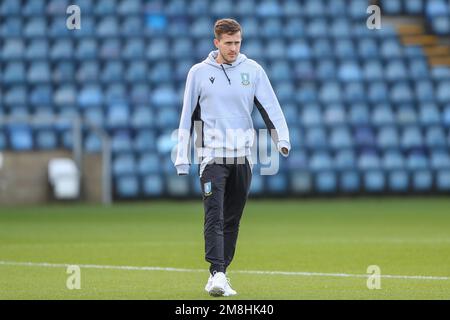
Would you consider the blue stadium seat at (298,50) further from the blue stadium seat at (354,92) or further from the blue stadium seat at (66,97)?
the blue stadium seat at (66,97)

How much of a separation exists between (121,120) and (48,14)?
335 centimetres

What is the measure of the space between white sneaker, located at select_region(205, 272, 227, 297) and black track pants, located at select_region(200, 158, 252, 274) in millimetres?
70

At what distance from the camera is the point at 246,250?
13.3 metres

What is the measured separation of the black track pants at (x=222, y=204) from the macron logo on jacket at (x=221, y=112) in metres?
0.11

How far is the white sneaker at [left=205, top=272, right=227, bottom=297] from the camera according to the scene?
8.80m

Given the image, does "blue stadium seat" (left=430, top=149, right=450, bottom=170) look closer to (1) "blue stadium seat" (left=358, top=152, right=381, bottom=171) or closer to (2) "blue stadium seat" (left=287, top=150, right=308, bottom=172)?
(1) "blue stadium seat" (left=358, top=152, right=381, bottom=171)

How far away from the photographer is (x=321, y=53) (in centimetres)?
2520

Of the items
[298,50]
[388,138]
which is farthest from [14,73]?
[388,138]

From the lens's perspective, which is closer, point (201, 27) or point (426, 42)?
point (201, 27)

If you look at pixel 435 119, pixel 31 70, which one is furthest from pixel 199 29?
pixel 435 119

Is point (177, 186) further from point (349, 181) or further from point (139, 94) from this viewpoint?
point (349, 181)

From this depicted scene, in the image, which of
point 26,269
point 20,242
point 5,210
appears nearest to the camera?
point 26,269

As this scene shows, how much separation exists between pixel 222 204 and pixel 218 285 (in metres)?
0.67
